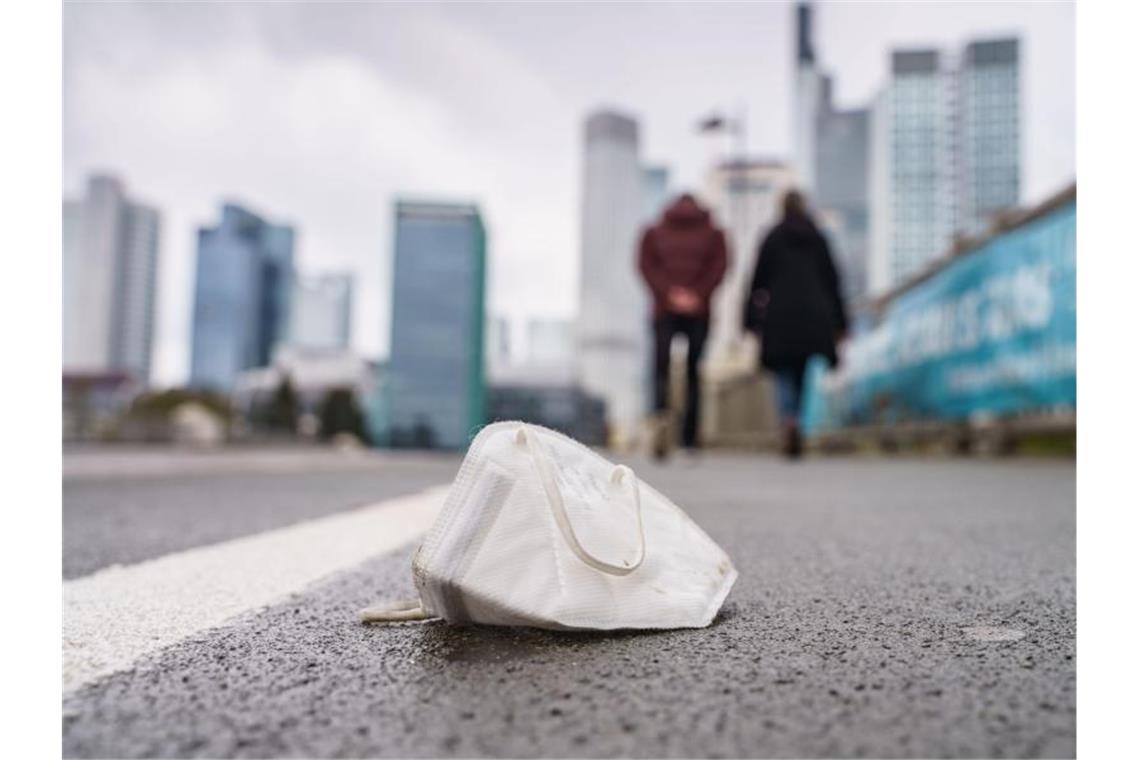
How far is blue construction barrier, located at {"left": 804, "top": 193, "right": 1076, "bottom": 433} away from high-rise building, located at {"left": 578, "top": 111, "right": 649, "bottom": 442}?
2719 inches

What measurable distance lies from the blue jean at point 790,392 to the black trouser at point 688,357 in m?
0.64

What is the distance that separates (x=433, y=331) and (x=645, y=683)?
88514 millimetres

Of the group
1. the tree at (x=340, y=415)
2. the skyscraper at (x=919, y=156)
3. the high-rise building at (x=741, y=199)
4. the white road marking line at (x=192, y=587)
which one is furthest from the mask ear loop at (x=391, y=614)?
the tree at (x=340, y=415)

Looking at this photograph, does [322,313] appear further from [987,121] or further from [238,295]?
[987,121]

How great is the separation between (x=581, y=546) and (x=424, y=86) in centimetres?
435

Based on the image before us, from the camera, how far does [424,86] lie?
4785 millimetres

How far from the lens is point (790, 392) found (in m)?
6.50

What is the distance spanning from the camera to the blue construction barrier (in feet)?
19.9

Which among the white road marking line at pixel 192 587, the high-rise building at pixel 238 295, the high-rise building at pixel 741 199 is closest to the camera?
the white road marking line at pixel 192 587

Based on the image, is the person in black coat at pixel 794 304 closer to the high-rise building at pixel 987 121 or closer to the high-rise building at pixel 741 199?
the high-rise building at pixel 987 121

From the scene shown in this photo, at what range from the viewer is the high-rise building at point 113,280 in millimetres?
74562

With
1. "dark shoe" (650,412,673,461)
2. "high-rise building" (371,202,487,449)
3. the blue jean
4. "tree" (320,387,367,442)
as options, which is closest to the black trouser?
"dark shoe" (650,412,673,461)

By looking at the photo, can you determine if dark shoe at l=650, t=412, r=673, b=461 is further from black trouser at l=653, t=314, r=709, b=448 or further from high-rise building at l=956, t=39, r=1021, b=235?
high-rise building at l=956, t=39, r=1021, b=235

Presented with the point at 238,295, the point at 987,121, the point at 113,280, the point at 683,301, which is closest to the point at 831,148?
the point at 238,295
